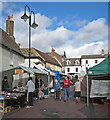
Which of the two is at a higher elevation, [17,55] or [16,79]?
[17,55]

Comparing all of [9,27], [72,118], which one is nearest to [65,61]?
[9,27]

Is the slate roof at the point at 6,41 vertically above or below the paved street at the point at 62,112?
above

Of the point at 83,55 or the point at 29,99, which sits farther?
the point at 83,55

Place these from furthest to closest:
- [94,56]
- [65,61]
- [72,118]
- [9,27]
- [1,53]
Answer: [65,61] → [94,56] → [9,27] → [1,53] → [72,118]

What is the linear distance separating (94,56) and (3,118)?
5683 centimetres

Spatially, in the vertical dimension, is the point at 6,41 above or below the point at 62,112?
above

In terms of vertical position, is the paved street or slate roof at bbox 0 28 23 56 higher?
slate roof at bbox 0 28 23 56

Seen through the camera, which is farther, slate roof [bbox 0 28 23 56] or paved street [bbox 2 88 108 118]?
slate roof [bbox 0 28 23 56]

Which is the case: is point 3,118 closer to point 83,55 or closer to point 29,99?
point 29,99

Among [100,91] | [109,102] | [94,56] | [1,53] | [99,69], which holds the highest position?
[94,56]

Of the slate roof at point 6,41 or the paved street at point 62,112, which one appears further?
the slate roof at point 6,41

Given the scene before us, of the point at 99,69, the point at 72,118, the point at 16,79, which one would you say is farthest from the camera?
the point at 16,79

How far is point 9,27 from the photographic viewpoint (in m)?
24.9

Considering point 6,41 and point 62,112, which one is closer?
point 62,112
